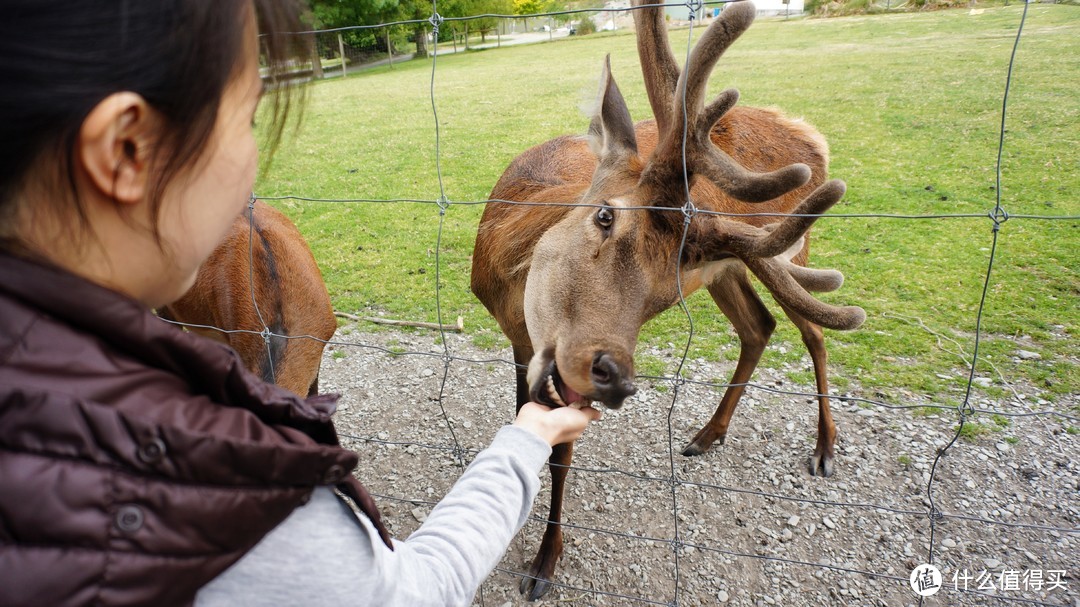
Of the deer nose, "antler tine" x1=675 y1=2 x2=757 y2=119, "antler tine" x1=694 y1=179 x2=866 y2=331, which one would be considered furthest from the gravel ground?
"antler tine" x1=675 y1=2 x2=757 y2=119

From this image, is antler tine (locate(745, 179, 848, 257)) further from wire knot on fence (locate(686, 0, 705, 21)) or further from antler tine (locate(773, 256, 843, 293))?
wire knot on fence (locate(686, 0, 705, 21))

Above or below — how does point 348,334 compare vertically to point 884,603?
above

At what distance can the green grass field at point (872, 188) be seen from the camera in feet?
15.5

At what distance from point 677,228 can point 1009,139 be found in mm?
9882

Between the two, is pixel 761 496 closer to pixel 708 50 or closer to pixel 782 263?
pixel 782 263

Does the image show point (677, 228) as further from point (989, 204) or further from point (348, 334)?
point (989, 204)

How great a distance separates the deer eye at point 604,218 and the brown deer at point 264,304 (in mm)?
1379

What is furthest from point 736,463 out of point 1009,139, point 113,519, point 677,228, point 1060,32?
point 1060,32

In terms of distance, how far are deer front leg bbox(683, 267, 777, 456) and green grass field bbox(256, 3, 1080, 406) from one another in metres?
0.68

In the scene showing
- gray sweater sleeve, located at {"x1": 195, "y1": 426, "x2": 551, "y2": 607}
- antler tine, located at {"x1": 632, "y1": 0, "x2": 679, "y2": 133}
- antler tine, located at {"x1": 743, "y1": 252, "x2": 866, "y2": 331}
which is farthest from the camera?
antler tine, located at {"x1": 632, "y1": 0, "x2": 679, "y2": 133}

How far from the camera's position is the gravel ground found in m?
2.99

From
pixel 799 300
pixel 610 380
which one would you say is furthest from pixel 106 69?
pixel 799 300

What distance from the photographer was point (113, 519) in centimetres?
79

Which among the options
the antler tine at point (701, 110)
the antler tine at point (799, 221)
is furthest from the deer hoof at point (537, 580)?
the antler tine at point (701, 110)
